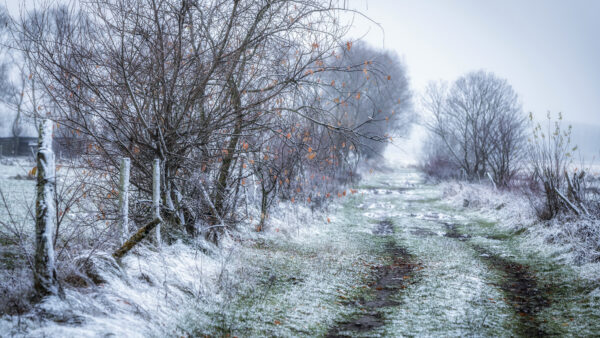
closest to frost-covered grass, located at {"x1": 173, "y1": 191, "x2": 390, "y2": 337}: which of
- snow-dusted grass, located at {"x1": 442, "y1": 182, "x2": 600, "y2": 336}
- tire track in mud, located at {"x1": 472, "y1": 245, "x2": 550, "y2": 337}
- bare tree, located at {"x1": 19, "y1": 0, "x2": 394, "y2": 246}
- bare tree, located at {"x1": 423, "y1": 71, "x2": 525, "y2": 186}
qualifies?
bare tree, located at {"x1": 19, "y1": 0, "x2": 394, "y2": 246}

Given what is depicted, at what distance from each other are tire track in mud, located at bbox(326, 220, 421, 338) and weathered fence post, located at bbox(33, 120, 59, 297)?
2742mm

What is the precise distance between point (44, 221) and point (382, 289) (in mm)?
4670

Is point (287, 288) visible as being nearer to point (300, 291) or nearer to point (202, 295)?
point (300, 291)

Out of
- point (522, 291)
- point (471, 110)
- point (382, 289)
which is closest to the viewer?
point (522, 291)

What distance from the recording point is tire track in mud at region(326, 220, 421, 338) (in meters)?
4.59

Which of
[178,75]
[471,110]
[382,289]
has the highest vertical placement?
[471,110]

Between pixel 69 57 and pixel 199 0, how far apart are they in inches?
79.3

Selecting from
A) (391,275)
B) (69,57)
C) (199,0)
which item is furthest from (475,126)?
(69,57)

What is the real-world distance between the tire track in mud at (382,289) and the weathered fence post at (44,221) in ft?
9.00

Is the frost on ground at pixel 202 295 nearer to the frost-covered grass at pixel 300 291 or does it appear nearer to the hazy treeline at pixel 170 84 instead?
the frost-covered grass at pixel 300 291

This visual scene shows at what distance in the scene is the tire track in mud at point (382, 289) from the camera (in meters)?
4.59

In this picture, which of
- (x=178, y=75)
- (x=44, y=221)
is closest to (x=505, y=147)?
(x=178, y=75)

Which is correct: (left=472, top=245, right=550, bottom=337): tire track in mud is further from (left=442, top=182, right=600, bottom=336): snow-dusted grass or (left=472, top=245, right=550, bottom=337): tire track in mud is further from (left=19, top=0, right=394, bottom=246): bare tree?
(left=19, top=0, right=394, bottom=246): bare tree

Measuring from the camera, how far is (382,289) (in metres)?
6.22
